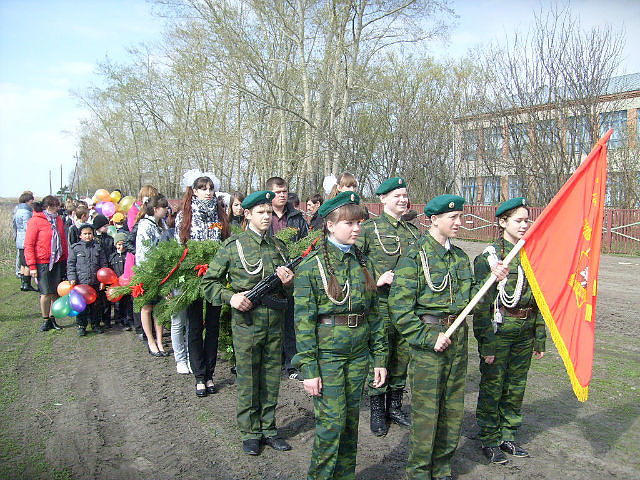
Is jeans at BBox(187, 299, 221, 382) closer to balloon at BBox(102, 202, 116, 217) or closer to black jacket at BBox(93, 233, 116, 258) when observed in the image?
black jacket at BBox(93, 233, 116, 258)

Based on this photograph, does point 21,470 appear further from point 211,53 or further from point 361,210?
point 211,53

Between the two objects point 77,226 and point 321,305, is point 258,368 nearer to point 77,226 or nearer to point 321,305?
point 321,305

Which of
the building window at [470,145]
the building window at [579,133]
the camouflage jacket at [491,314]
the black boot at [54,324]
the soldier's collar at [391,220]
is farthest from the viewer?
the building window at [470,145]

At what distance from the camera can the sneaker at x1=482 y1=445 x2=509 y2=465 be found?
4109 millimetres

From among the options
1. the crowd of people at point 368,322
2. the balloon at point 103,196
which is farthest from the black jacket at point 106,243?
the balloon at point 103,196

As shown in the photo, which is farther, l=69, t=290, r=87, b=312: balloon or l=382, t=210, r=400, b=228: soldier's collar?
l=69, t=290, r=87, b=312: balloon

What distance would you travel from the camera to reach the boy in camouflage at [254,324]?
4.45 metres

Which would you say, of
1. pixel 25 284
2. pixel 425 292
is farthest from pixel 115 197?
pixel 425 292

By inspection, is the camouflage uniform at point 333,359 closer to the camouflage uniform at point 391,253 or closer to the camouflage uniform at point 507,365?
the camouflage uniform at point 507,365

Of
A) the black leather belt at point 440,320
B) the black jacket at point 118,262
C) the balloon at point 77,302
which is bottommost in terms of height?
the balloon at point 77,302

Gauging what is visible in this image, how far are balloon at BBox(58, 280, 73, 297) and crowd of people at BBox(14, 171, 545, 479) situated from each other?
364 centimetres

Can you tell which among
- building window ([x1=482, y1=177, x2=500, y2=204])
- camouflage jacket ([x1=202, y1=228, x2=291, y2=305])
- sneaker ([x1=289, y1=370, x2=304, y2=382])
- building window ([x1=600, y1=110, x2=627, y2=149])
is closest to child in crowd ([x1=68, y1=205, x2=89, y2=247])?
sneaker ([x1=289, y1=370, x2=304, y2=382])

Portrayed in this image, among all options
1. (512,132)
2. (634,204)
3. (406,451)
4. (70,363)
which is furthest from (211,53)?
(406,451)

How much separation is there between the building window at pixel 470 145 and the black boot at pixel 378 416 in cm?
2505
